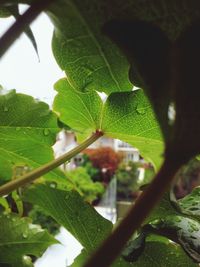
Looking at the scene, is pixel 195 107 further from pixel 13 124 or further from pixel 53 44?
pixel 13 124

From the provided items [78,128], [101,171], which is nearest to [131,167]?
[101,171]

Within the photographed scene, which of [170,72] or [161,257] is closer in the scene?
[170,72]

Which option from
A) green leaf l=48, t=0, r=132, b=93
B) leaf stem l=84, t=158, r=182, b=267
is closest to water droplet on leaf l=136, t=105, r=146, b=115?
green leaf l=48, t=0, r=132, b=93

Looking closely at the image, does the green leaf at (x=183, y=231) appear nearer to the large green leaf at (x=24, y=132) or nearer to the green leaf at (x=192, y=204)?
the green leaf at (x=192, y=204)

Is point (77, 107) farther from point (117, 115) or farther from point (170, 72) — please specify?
point (170, 72)

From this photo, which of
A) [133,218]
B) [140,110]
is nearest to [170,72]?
[133,218]
